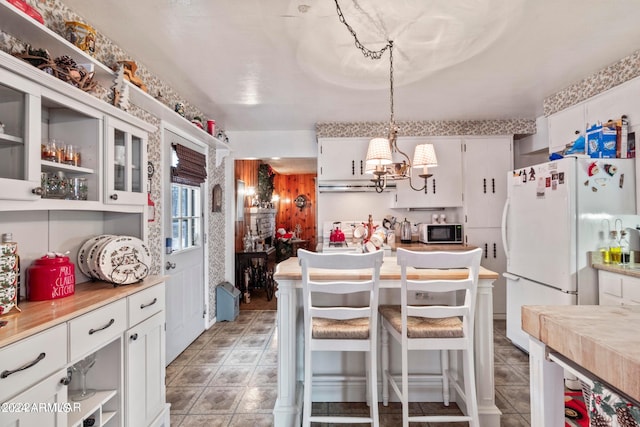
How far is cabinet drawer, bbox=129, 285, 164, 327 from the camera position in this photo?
1608 millimetres

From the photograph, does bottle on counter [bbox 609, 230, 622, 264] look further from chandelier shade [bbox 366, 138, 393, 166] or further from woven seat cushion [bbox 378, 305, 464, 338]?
chandelier shade [bbox 366, 138, 393, 166]

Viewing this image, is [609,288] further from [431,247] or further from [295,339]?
[295,339]

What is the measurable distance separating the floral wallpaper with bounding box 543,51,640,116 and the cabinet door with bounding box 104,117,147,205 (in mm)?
3467

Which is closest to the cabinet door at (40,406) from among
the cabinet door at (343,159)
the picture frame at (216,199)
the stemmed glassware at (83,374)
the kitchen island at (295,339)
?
the stemmed glassware at (83,374)

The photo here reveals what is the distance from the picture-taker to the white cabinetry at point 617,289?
2.01m

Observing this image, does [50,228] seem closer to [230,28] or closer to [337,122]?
[230,28]

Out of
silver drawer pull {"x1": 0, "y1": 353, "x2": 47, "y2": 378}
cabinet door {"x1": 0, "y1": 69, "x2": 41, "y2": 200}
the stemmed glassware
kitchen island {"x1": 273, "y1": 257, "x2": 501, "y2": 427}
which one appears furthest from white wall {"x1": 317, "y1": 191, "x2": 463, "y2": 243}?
silver drawer pull {"x1": 0, "y1": 353, "x2": 47, "y2": 378}

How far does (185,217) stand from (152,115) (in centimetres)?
102

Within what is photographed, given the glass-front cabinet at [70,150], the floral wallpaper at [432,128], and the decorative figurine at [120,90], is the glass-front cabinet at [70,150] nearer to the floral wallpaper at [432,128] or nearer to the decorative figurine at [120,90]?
the decorative figurine at [120,90]

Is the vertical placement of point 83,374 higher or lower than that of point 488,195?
lower

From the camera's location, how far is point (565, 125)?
307cm

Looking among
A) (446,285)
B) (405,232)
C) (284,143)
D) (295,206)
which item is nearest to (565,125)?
(405,232)

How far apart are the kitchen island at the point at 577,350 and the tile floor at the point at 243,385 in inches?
60.3

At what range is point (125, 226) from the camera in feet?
6.30
